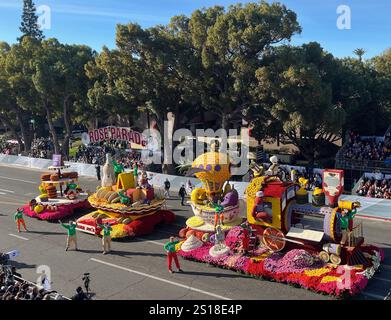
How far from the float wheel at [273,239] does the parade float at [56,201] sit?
1251 cm

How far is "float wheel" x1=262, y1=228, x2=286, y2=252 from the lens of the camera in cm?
1609

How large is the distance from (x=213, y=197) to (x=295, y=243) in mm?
4636

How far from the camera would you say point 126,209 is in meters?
20.7

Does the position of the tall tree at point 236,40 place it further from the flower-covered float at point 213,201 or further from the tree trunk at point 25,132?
the tree trunk at point 25,132

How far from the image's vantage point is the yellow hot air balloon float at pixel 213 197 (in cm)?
1855

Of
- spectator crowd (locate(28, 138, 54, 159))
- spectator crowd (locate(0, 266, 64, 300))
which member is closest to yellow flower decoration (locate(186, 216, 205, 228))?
spectator crowd (locate(0, 266, 64, 300))

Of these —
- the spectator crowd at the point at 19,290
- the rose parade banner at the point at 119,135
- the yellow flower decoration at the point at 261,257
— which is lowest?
the yellow flower decoration at the point at 261,257

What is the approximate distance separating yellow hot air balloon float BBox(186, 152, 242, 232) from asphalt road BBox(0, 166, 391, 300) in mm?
2114

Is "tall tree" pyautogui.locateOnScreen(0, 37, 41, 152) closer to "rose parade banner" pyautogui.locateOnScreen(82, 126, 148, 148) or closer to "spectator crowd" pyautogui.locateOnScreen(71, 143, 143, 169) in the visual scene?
"spectator crowd" pyautogui.locateOnScreen(71, 143, 143, 169)

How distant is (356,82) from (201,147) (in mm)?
14253

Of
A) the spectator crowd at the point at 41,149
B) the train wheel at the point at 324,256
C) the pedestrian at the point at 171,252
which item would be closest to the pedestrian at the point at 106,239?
the pedestrian at the point at 171,252

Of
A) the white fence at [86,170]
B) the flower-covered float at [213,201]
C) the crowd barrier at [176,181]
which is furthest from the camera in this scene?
the white fence at [86,170]

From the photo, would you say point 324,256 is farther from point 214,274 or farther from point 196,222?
point 196,222
